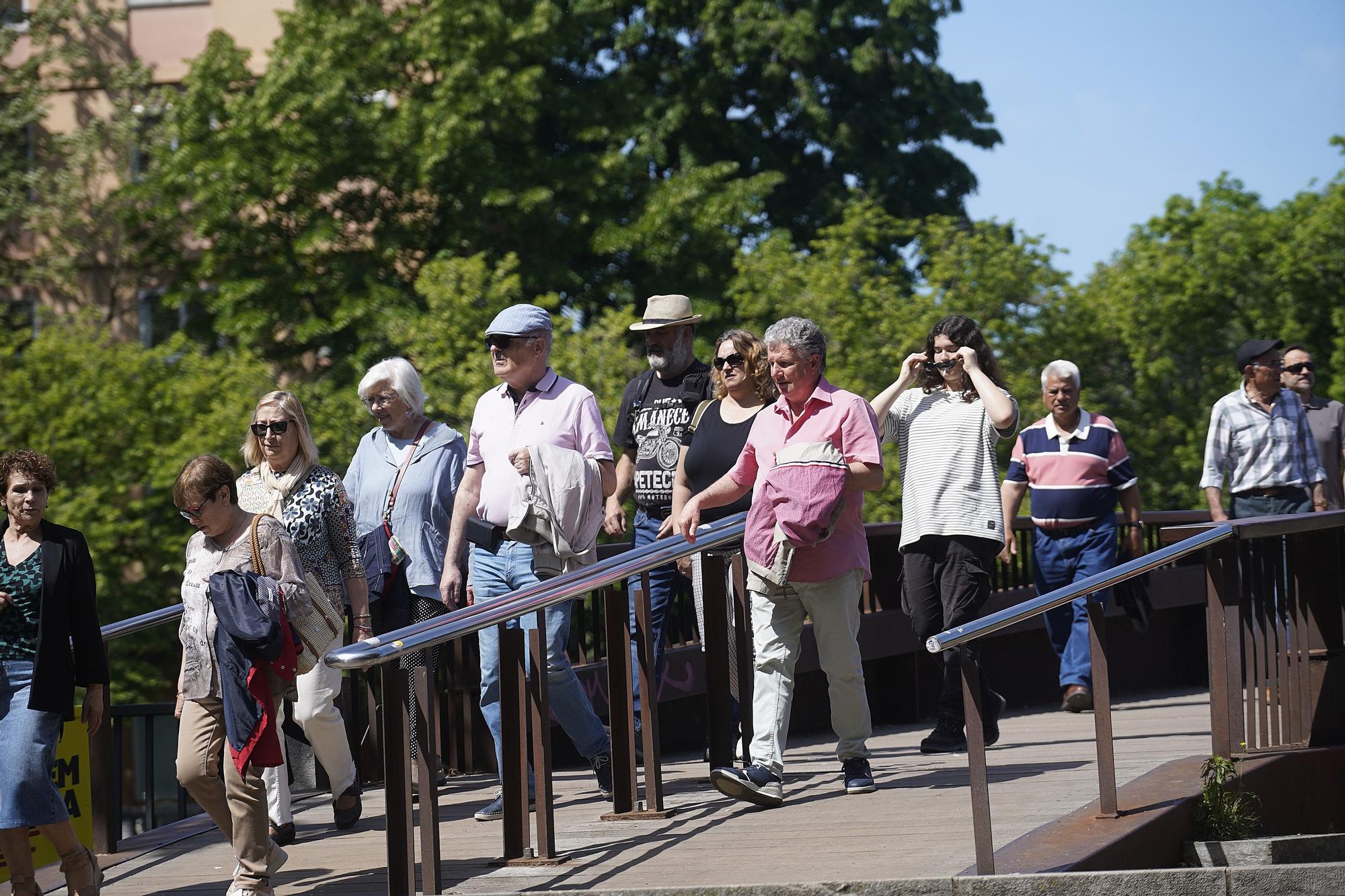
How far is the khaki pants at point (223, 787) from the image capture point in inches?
218

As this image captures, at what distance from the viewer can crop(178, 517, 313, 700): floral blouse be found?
572 centimetres

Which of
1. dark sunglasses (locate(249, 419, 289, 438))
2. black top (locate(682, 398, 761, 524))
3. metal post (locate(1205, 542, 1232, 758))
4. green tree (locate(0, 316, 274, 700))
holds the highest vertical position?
green tree (locate(0, 316, 274, 700))

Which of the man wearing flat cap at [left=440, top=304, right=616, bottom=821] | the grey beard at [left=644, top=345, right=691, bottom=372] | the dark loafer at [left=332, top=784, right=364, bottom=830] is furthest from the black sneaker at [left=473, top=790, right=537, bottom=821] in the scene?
the grey beard at [left=644, top=345, right=691, bottom=372]

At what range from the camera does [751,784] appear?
6148mm

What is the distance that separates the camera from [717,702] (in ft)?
21.5

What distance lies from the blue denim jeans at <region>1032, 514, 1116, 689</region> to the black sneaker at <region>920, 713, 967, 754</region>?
5.54ft

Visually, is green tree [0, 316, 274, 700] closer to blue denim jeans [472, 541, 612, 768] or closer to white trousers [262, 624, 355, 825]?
white trousers [262, 624, 355, 825]

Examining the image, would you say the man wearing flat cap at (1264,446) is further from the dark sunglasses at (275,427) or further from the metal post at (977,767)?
the dark sunglasses at (275,427)

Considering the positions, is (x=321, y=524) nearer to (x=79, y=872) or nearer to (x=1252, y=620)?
(x=79, y=872)

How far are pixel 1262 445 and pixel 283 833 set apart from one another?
5897 millimetres

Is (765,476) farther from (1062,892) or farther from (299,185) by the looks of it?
(299,185)

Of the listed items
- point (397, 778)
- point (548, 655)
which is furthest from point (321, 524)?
point (397, 778)

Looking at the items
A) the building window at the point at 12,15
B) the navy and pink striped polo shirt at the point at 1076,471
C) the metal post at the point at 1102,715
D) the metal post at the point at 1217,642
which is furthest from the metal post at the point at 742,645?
the building window at the point at 12,15

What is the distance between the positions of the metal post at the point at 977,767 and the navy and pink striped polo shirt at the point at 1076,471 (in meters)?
4.42
